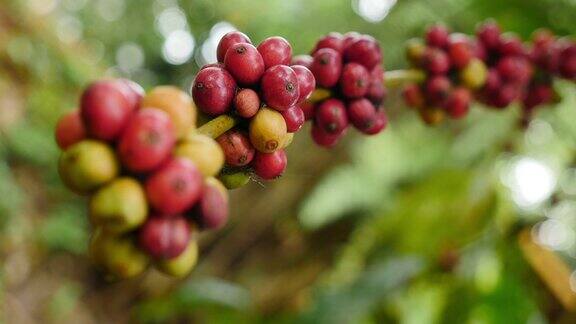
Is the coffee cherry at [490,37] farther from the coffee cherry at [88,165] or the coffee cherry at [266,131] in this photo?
the coffee cherry at [88,165]

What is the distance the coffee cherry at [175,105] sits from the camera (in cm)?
40

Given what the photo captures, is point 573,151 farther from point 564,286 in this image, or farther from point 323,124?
point 323,124

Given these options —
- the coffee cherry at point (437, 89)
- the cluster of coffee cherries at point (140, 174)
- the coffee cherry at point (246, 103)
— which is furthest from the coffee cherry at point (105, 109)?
the coffee cherry at point (437, 89)

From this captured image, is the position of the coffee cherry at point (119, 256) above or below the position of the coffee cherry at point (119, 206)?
below

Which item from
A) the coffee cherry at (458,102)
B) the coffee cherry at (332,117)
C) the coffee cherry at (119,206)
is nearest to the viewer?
the coffee cherry at (119,206)

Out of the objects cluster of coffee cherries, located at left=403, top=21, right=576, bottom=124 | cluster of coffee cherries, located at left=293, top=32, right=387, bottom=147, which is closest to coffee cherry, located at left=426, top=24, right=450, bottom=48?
cluster of coffee cherries, located at left=403, top=21, right=576, bottom=124

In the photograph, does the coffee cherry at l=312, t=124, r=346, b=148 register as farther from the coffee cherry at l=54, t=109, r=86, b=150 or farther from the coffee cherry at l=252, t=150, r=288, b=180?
the coffee cherry at l=54, t=109, r=86, b=150

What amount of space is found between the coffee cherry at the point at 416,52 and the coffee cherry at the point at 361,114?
25cm

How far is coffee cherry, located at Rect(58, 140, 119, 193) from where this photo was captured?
365mm

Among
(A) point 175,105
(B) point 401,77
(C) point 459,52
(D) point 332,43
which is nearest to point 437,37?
(C) point 459,52

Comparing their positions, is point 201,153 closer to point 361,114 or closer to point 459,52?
point 361,114

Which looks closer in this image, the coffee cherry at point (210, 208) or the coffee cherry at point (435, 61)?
the coffee cherry at point (210, 208)

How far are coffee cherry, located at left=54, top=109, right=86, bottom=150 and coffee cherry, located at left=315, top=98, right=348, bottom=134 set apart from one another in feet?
0.94

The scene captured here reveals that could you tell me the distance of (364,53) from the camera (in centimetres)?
65
